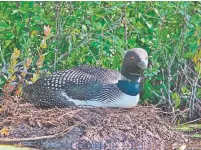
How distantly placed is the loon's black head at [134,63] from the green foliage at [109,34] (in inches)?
11.3

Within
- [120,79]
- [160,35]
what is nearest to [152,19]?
[160,35]

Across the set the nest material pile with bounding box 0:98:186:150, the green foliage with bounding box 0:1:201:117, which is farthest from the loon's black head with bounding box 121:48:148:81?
the nest material pile with bounding box 0:98:186:150

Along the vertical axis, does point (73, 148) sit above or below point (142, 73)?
below

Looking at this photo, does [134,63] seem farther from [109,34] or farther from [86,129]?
[86,129]

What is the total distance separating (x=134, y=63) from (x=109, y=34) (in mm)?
867

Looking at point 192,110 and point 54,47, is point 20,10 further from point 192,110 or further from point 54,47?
point 192,110

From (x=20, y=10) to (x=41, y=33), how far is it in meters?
0.64

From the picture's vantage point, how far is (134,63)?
10.2 meters

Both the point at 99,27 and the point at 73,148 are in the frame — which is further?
the point at 99,27

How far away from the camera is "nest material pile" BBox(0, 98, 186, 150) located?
9422 mm

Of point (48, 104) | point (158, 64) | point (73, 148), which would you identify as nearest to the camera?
point (73, 148)

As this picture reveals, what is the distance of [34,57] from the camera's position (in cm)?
1093

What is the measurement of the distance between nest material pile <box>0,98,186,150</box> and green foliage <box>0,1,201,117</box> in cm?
89

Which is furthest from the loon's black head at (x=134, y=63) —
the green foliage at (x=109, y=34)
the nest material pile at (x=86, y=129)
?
the nest material pile at (x=86, y=129)
